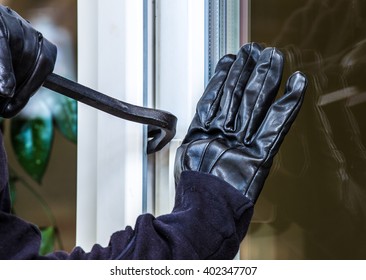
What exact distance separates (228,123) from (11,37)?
1.07ft

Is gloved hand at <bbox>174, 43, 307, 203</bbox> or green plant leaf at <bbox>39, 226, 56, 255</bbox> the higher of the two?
gloved hand at <bbox>174, 43, 307, 203</bbox>

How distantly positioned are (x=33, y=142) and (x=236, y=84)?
1.47 feet

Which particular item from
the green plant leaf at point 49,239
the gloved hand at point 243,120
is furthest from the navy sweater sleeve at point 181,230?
the green plant leaf at point 49,239

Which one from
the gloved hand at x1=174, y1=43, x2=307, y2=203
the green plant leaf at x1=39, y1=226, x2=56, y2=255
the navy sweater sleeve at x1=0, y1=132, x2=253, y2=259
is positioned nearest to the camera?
the navy sweater sleeve at x1=0, y1=132, x2=253, y2=259

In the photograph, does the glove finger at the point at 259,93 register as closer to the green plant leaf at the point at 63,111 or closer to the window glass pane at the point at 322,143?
the window glass pane at the point at 322,143

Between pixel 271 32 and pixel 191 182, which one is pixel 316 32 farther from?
pixel 191 182

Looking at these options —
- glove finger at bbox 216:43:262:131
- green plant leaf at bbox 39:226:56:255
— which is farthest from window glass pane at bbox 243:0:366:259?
green plant leaf at bbox 39:226:56:255

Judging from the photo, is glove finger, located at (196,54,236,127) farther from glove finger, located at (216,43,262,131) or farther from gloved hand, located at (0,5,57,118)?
gloved hand, located at (0,5,57,118)

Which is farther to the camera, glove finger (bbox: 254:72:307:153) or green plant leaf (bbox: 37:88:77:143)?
green plant leaf (bbox: 37:88:77:143)

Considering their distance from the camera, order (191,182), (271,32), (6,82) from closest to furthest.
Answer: (6,82) < (191,182) < (271,32)

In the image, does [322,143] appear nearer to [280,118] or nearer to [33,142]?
[280,118]

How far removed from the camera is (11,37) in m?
0.54

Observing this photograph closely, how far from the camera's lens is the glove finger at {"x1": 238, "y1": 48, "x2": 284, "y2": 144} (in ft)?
2.23
